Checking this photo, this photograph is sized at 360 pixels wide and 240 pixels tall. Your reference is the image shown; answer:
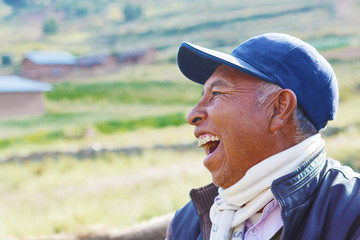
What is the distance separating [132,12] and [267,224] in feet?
221

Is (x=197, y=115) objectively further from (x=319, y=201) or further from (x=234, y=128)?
(x=319, y=201)

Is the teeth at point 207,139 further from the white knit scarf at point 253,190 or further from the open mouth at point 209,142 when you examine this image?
the white knit scarf at point 253,190

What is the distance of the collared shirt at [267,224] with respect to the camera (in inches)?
67.9

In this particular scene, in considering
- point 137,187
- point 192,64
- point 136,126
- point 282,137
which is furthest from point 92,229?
point 136,126

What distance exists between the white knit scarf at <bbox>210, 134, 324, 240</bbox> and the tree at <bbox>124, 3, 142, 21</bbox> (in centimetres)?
6651

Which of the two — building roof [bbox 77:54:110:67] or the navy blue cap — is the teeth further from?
building roof [bbox 77:54:110:67]

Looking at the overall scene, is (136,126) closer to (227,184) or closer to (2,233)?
(2,233)

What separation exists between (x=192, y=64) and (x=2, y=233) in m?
4.55

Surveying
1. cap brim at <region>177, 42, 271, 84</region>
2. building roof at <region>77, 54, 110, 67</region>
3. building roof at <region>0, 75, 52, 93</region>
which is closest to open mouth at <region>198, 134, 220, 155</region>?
cap brim at <region>177, 42, 271, 84</region>

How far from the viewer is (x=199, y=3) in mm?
75750

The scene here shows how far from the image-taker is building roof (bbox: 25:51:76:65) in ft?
144

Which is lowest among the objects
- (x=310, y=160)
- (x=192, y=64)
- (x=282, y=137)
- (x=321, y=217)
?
(x=321, y=217)

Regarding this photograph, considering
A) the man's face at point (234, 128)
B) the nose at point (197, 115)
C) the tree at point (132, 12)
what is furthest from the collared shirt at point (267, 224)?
the tree at point (132, 12)

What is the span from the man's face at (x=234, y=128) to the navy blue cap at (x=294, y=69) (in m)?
0.07
